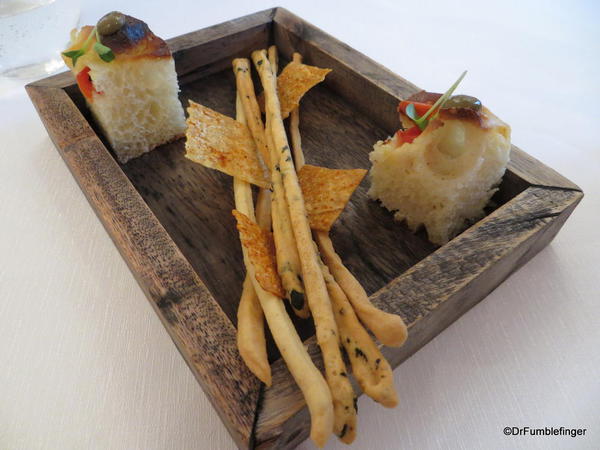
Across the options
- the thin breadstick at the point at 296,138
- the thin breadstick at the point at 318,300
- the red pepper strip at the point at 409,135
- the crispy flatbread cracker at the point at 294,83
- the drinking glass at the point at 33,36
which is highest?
the red pepper strip at the point at 409,135

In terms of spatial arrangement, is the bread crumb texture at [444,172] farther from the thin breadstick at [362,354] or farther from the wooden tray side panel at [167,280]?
the wooden tray side panel at [167,280]

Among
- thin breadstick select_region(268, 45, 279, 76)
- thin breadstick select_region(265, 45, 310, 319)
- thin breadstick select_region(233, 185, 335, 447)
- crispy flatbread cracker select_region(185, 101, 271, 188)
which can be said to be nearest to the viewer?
thin breadstick select_region(233, 185, 335, 447)

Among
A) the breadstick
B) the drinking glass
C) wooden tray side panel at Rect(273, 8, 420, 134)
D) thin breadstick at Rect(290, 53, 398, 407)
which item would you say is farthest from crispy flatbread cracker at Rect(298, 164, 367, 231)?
the drinking glass

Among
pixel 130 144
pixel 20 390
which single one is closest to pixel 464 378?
pixel 20 390

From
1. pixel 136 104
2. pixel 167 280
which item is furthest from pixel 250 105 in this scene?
pixel 167 280

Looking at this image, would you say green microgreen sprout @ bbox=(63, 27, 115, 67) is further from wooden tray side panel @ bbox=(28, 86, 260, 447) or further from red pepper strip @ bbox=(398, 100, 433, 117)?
red pepper strip @ bbox=(398, 100, 433, 117)

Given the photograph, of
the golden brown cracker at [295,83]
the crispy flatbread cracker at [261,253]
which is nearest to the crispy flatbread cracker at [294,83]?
the golden brown cracker at [295,83]

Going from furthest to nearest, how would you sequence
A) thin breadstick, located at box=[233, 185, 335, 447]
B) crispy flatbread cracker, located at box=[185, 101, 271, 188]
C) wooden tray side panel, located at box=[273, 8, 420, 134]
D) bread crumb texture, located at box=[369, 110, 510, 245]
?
wooden tray side panel, located at box=[273, 8, 420, 134], crispy flatbread cracker, located at box=[185, 101, 271, 188], bread crumb texture, located at box=[369, 110, 510, 245], thin breadstick, located at box=[233, 185, 335, 447]
